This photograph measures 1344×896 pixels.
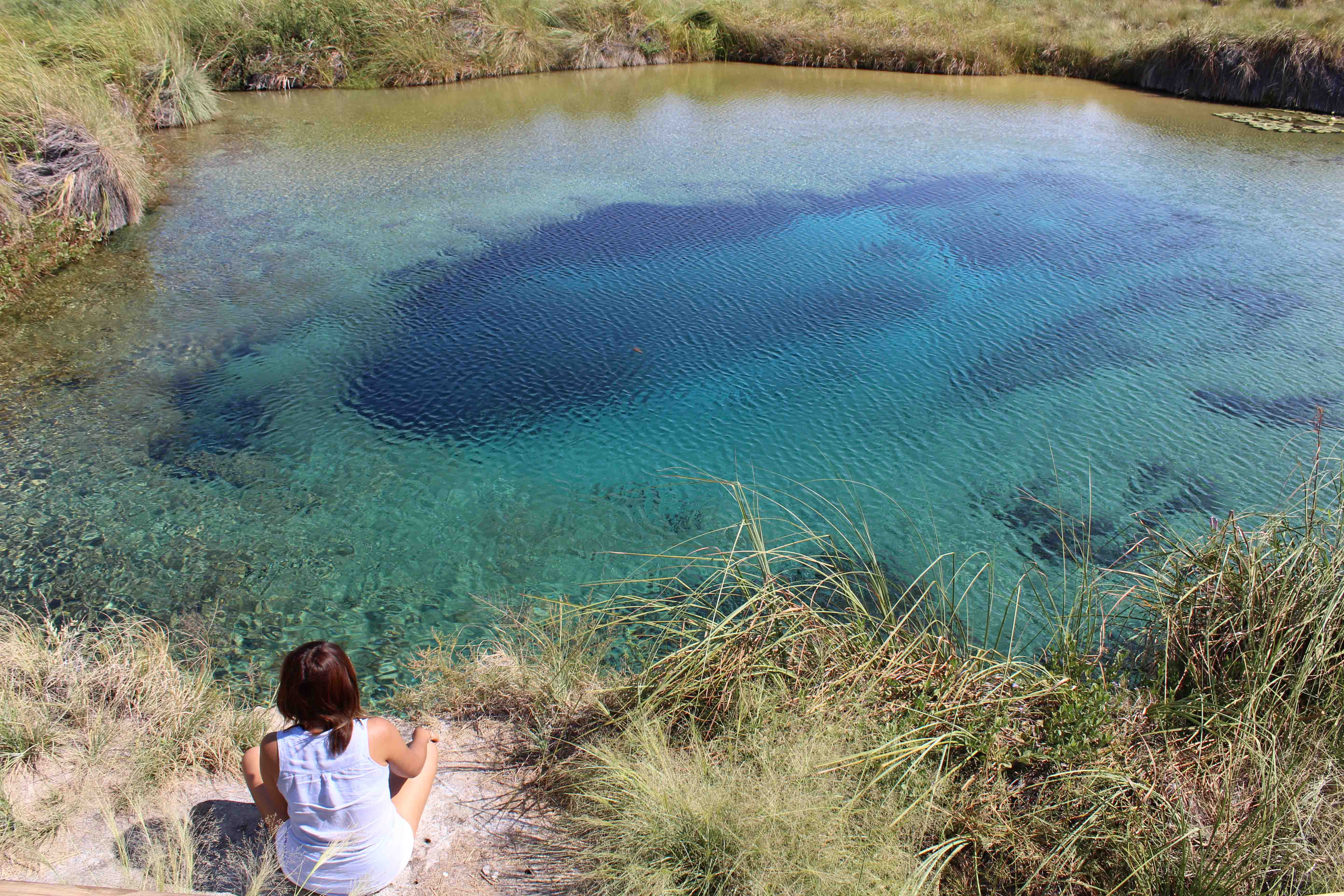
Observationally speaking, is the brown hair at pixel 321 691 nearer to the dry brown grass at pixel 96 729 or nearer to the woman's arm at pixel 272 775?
the woman's arm at pixel 272 775

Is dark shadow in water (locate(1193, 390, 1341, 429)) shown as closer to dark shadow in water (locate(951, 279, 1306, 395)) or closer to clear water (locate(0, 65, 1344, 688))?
clear water (locate(0, 65, 1344, 688))

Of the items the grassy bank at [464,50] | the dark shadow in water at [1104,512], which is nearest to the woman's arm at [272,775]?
the dark shadow in water at [1104,512]

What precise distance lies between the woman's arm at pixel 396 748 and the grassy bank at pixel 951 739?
35 cm

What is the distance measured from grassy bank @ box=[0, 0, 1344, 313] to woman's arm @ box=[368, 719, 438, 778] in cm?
504

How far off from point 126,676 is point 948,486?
328 cm

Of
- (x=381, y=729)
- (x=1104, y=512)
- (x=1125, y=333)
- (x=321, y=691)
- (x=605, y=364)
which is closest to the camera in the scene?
(x=321, y=691)

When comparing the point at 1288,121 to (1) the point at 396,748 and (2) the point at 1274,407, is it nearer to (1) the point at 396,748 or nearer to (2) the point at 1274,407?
(2) the point at 1274,407

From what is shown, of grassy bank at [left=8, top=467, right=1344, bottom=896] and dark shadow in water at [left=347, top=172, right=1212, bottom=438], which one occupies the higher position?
dark shadow in water at [left=347, top=172, right=1212, bottom=438]

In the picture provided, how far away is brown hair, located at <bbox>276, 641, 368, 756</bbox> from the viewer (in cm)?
185

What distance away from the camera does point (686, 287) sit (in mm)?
6113

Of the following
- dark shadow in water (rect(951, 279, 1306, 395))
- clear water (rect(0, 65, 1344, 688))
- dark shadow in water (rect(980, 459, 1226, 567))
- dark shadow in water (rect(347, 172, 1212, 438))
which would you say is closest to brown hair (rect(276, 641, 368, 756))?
clear water (rect(0, 65, 1344, 688))

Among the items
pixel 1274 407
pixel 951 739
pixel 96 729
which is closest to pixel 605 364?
pixel 96 729

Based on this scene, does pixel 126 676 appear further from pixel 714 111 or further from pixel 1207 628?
pixel 714 111

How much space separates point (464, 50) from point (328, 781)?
12637 mm
